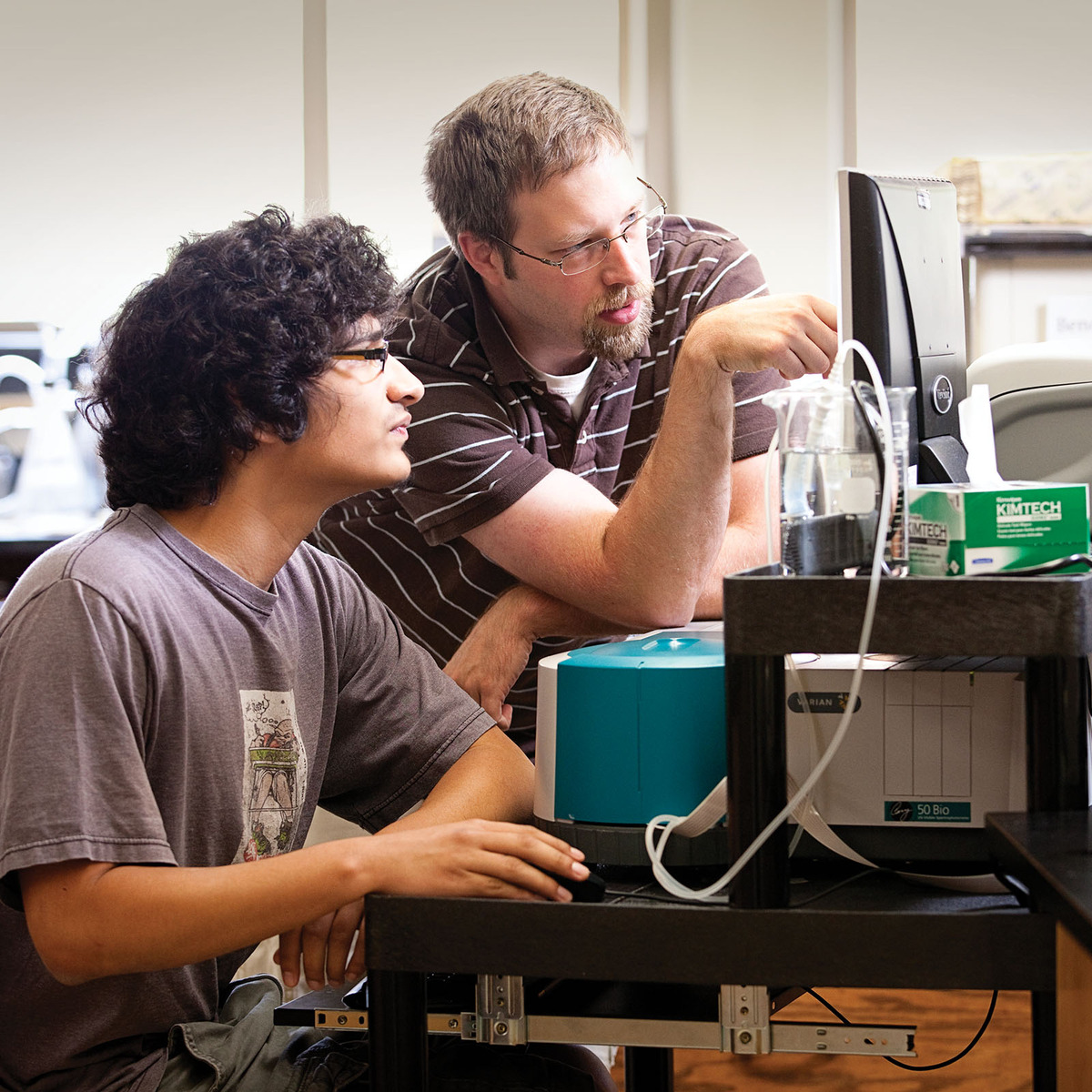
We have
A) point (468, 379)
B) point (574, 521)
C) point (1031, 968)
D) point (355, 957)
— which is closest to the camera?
point (1031, 968)

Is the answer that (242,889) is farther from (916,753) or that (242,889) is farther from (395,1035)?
(916,753)

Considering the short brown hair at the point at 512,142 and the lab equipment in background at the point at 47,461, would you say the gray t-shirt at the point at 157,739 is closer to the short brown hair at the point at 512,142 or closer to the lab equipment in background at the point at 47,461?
the short brown hair at the point at 512,142

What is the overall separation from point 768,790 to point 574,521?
728 mm

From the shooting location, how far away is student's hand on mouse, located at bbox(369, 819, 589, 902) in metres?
0.94

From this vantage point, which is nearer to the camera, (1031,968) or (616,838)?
(1031,968)

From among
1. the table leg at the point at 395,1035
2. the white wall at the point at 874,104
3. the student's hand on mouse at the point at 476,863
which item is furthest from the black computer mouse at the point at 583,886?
the white wall at the point at 874,104

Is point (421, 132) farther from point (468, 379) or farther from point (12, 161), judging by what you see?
point (468, 379)

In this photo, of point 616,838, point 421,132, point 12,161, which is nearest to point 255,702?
point 616,838

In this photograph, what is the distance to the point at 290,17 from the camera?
373cm

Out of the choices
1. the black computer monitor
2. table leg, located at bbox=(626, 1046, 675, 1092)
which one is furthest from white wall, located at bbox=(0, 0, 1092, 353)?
table leg, located at bbox=(626, 1046, 675, 1092)

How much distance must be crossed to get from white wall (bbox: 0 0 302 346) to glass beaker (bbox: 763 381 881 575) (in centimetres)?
311

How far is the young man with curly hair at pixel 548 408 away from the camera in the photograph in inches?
61.6

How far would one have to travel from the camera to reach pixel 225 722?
112 centimetres

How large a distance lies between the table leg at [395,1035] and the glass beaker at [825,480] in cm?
44
